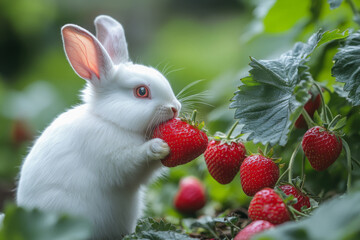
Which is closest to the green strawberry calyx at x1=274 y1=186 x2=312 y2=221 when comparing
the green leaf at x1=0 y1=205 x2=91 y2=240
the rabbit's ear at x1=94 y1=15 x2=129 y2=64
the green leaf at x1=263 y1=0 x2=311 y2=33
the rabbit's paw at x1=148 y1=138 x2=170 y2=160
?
the rabbit's paw at x1=148 y1=138 x2=170 y2=160

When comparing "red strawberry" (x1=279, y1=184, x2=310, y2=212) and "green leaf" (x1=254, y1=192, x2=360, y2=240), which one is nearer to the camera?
"green leaf" (x1=254, y1=192, x2=360, y2=240)

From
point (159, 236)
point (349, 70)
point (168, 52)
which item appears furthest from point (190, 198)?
point (168, 52)

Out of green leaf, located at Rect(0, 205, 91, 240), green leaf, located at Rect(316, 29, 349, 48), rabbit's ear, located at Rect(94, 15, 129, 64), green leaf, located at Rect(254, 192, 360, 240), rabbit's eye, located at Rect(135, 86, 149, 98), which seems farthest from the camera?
rabbit's ear, located at Rect(94, 15, 129, 64)

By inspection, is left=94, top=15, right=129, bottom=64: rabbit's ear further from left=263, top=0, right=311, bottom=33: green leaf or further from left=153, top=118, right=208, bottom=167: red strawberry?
left=263, top=0, right=311, bottom=33: green leaf

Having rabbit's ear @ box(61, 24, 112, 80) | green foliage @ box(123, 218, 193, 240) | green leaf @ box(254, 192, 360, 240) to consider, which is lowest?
green foliage @ box(123, 218, 193, 240)

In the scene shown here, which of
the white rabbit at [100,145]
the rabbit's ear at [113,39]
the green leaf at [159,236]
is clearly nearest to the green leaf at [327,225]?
the green leaf at [159,236]

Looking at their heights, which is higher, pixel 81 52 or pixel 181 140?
pixel 81 52

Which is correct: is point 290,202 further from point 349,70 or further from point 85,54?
point 85,54

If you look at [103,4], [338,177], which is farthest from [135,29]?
[338,177]

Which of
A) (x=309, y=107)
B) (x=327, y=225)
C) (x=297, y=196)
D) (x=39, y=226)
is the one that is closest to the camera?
(x=327, y=225)
